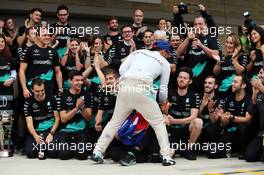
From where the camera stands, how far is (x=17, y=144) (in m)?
6.75

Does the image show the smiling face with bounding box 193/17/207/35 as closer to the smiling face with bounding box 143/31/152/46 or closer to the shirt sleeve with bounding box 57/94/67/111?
the smiling face with bounding box 143/31/152/46

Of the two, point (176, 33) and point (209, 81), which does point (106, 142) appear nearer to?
point (209, 81)

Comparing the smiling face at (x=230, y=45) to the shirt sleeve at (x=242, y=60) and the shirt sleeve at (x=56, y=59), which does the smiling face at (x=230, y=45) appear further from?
the shirt sleeve at (x=56, y=59)

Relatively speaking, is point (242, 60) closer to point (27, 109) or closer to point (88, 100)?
point (88, 100)

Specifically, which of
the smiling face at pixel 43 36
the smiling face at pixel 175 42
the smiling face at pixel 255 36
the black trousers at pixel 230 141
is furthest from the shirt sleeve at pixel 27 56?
the smiling face at pixel 255 36

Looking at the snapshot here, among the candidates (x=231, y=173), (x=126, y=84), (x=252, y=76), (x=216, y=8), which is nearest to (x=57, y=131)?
(x=126, y=84)

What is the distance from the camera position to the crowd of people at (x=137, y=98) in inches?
227

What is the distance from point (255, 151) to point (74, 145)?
2.48 m

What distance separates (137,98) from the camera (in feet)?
18.0

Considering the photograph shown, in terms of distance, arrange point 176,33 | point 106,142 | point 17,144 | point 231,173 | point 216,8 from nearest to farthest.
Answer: point 231,173 < point 106,142 < point 17,144 < point 176,33 < point 216,8

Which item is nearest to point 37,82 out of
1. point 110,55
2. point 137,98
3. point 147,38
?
point 110,55

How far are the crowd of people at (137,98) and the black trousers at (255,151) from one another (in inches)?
0.5

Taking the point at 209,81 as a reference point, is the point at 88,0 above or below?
above

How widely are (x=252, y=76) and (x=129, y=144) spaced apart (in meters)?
2.30
